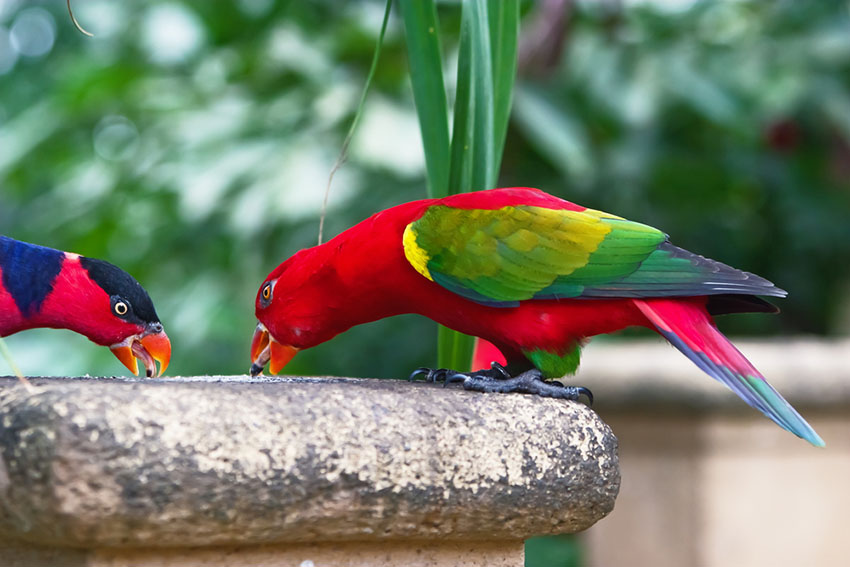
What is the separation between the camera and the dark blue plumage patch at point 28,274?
5.64 feet

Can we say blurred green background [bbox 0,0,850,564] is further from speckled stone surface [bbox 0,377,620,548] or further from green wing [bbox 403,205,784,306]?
speckled stone surface [bbox 0,377,620,548]

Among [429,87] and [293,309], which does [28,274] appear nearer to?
[293,309]

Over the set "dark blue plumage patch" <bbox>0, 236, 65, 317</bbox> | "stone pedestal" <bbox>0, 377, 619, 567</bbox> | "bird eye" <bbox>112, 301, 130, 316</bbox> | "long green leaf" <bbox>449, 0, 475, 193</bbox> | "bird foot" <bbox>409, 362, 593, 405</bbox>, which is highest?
"long green leaf" <bbox>449, 0, 475, 193</bbox>

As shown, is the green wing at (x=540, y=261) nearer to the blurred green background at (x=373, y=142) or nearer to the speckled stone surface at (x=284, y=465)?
the speckled stone surface at (x=284, y=465)

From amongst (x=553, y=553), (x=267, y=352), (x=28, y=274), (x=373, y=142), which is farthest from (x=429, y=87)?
(x=553, y=553)

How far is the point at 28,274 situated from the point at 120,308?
18 cm

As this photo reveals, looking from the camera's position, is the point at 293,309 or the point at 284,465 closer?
the point at 284,465

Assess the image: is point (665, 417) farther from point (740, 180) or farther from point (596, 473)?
point (596, 473)

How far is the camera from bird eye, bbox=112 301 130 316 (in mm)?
1711

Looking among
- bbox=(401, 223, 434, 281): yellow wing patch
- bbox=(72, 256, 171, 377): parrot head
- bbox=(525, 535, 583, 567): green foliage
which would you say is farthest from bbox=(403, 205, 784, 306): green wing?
bbox=(525, 535, 583, 567): green foliage

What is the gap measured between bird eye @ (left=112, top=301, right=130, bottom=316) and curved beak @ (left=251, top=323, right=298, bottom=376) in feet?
0.87

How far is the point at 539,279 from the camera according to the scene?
4.58 feet

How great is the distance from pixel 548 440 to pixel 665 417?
8.04 feet

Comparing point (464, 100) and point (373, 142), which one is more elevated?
point (373, 142)
